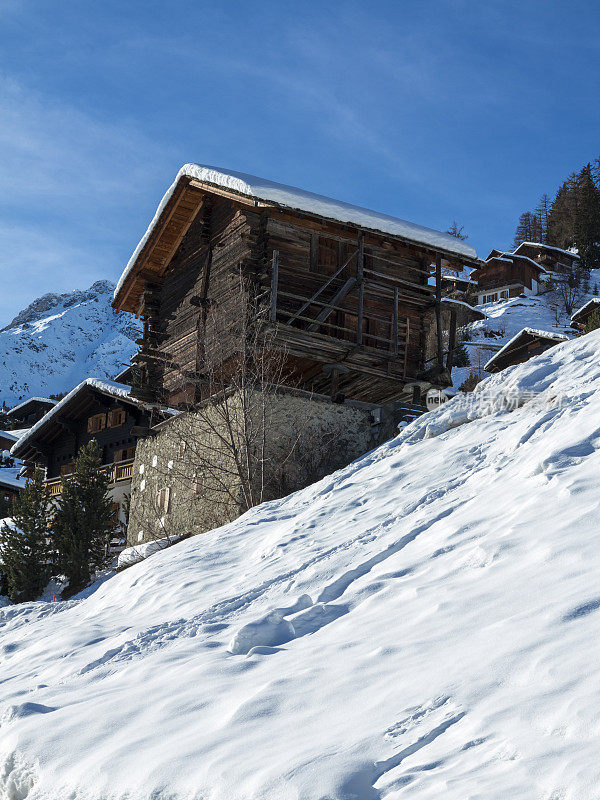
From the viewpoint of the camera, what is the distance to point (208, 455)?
16750mm

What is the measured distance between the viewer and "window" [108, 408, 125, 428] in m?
29.1

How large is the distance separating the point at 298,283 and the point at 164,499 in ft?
20.2

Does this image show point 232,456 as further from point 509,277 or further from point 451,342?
point 509,277

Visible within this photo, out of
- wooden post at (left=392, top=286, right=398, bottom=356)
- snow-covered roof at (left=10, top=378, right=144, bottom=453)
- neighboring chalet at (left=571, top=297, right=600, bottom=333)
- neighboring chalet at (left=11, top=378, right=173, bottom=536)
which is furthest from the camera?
neighboring chalet at (left=571, top=297, right=600, bottom=333)

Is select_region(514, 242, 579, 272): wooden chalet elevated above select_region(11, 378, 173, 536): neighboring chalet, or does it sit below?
above

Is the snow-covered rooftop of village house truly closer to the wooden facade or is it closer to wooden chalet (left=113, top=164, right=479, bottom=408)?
wooden chalet (left=113, top=164, right=479, bottom=408)

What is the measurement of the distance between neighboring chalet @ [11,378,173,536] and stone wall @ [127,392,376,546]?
7.11m

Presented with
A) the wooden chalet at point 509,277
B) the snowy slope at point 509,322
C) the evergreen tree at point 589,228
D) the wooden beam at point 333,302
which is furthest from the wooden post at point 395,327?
the evergreen tree at point 589,228

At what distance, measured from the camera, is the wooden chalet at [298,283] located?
16.4m

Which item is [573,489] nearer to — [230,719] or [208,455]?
[230,719]

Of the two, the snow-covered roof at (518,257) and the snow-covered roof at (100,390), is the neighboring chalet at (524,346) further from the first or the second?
the snow-covered roof at (518,257)

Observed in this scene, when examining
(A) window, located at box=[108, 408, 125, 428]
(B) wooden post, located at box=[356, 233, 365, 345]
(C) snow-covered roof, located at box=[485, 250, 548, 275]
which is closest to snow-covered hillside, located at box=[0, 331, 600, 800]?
(B) wooden post, located at box=[356, 233, 365, 345]

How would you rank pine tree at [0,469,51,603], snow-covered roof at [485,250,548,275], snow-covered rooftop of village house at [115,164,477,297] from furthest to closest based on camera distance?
snow-covered roof at [485,250,548,275] → pine tree at [0,469,51,603] → snow-covered rooftop of village house at [115,164,477,297]

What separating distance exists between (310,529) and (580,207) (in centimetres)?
6946
